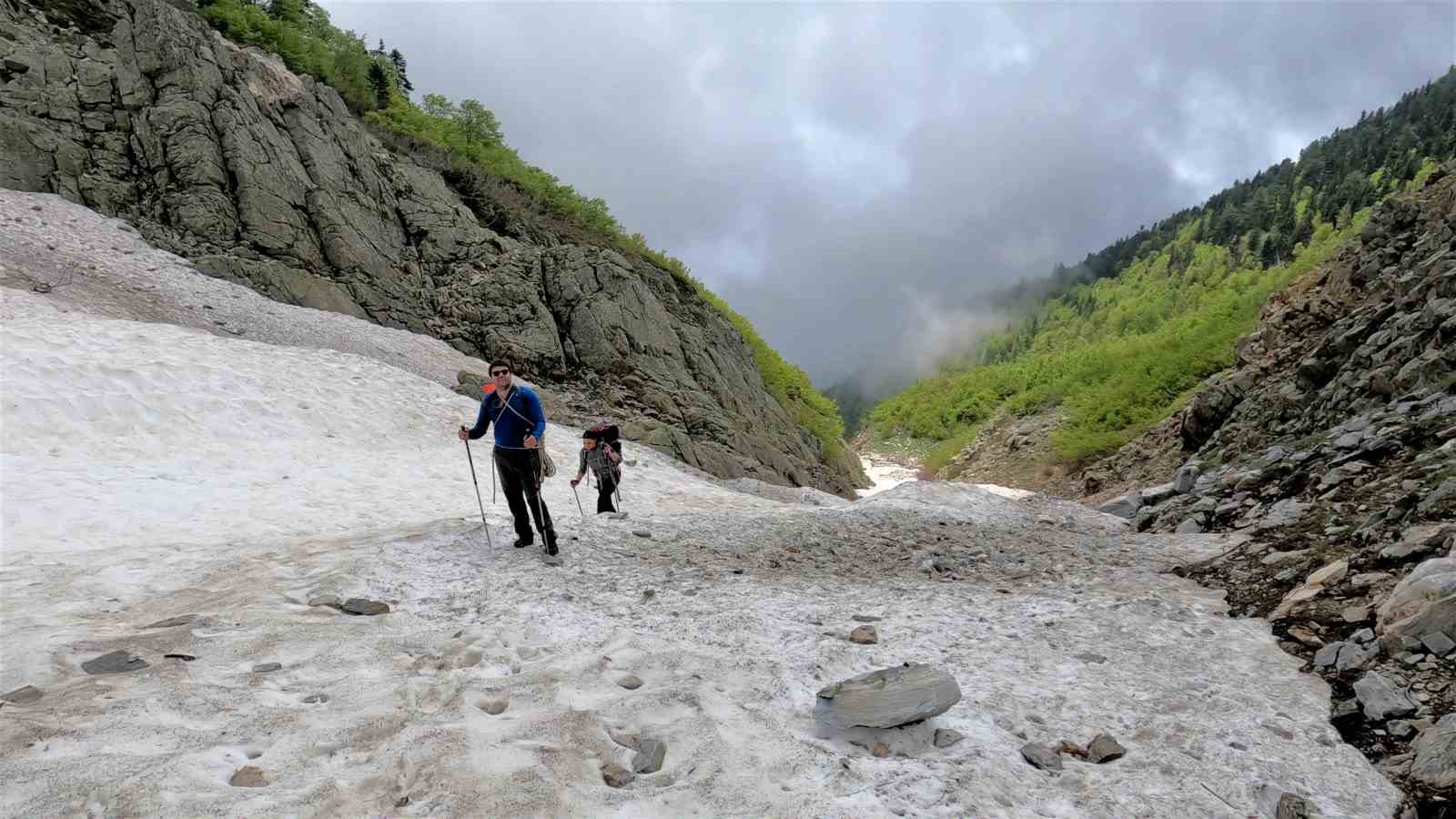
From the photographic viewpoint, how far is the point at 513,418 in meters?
8.45

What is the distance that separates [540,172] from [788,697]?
4227 cm

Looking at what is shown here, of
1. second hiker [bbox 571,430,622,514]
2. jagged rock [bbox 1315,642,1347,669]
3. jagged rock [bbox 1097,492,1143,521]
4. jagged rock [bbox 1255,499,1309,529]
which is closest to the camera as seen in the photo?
jagged rock [bbox 1315,642,1347,669]

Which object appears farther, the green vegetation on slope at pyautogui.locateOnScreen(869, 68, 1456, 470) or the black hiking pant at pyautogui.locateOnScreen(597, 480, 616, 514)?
the green vegetation on slope at pyautogui.locateOnScreen(869, 68, 1456, 470)

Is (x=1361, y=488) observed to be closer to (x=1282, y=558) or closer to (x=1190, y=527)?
(x=1282, y=558)

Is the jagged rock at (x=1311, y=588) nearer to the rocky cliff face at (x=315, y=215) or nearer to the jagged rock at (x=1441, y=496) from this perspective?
the jagged rock at (x=1441, y=496)

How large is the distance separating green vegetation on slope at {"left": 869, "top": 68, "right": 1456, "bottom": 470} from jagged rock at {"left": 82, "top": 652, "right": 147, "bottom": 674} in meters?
37.4

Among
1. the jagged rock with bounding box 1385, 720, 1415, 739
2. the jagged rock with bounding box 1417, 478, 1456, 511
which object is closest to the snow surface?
the jagged rock with bounding box 1385, 720, 1415, 739

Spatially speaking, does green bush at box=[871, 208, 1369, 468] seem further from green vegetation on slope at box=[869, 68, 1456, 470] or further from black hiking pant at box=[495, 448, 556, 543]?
black hiking pant at box=[495, 448, 556, 543]

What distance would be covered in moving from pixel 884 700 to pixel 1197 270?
535ft

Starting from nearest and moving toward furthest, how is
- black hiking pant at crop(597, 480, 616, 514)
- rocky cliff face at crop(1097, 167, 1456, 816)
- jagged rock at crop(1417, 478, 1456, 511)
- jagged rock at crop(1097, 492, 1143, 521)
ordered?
rocky cliff face at crop(1097, 167, 1456, 816), jagged rock at crop(1417, 478, 1456, 511), black hiking pant at crop(597, 480, 616, 514), jagged rock at crop(1097, 492, 1143, 521)

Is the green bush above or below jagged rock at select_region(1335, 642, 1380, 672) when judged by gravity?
above

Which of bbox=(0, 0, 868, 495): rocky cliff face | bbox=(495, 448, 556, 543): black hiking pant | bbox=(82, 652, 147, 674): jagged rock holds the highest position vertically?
bbox=(0, 0, 868, 495): rocky cliff face

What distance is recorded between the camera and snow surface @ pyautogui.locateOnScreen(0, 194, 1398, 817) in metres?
3.77

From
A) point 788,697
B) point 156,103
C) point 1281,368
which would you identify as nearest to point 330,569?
point 788,697
